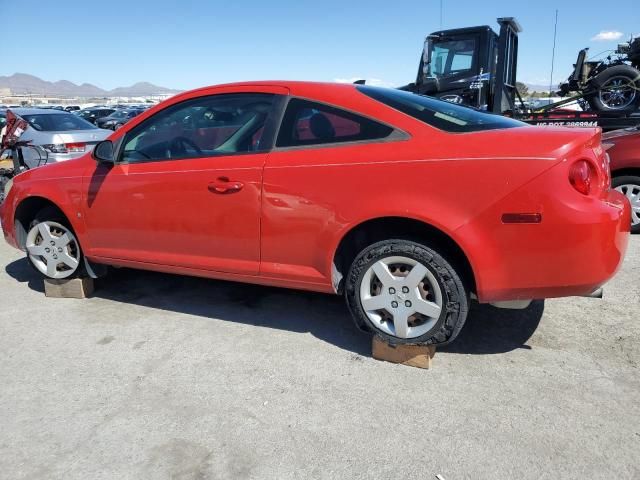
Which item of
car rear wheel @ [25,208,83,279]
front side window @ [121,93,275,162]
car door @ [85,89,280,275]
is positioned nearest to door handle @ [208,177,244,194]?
car door @ [85,89,280,275]

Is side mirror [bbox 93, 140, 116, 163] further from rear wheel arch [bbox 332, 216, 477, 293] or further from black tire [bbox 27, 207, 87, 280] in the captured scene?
rear wheel arch [bbox 332, 216, 477, 293]

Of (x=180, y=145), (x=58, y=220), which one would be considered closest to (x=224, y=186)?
(x=180, y=145)

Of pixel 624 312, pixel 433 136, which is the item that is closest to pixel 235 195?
pixel 433 136

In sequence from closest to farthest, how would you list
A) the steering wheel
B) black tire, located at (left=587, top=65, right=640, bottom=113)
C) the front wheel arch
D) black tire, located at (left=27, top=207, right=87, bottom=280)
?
the steering wheel
black tire, located at (left=27, top=207, right=87, bottom=280)
the front wheel arch
black tire, located at (left=587, top=65, right=640, bottom=113)

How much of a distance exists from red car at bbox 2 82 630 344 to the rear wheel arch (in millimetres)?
10

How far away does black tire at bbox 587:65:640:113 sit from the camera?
8.11 m

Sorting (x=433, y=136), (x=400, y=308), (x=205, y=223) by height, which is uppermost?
(x=433, y=136)

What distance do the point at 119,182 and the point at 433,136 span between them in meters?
2.25

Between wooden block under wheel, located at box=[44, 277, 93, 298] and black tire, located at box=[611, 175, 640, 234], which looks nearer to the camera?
wooden block under wheel, located at box=[44, 277, 93, 298]

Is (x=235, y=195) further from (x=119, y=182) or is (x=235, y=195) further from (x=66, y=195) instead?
(x=66, y=195)

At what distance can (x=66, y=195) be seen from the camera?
3.97 meters

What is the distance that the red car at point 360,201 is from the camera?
2.62 metres

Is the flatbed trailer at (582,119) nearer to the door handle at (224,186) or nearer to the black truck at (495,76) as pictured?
the black truck at (495,76)

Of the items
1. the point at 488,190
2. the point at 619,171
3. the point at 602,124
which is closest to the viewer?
the point at 488,190
